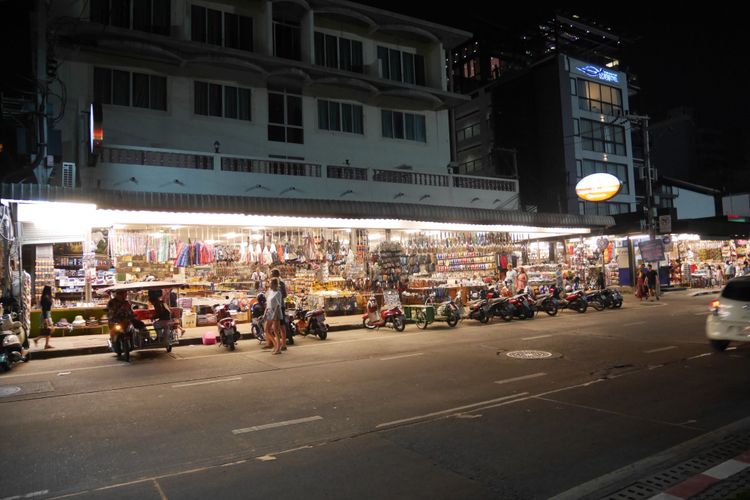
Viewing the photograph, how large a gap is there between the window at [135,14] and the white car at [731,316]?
859 inches

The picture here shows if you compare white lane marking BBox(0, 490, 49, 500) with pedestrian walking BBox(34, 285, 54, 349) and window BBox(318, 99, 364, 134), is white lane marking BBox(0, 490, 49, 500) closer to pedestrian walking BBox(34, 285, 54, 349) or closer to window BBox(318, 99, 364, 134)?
pedestrian walking BBox(34, 285, 54, 349)

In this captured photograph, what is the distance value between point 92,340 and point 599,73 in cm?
4493

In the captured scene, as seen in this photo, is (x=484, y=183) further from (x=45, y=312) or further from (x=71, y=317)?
(x=45, y=312)

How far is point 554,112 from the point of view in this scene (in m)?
44.0

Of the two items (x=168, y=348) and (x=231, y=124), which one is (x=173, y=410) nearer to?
(x=168, y=348)

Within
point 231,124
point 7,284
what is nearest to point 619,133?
point 231,124

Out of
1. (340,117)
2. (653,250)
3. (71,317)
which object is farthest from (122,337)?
(653,250)

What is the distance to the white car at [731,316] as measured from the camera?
417 inches

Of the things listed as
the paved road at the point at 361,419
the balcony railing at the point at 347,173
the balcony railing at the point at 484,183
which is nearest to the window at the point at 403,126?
the balcony railing at the point at 484,183

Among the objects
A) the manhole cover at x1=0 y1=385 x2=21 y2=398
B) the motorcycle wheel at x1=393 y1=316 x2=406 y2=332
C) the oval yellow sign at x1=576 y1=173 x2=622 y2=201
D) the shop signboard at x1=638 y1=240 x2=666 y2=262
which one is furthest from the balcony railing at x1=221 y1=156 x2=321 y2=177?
the shop signboard at x1=638 y1=240 x2=666 y2=262

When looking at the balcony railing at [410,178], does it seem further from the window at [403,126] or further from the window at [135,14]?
the window at [135,14]

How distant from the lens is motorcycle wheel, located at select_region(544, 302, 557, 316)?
67.8ft

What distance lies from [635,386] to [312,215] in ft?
40.3

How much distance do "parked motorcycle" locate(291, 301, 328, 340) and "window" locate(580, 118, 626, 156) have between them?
34.9m
